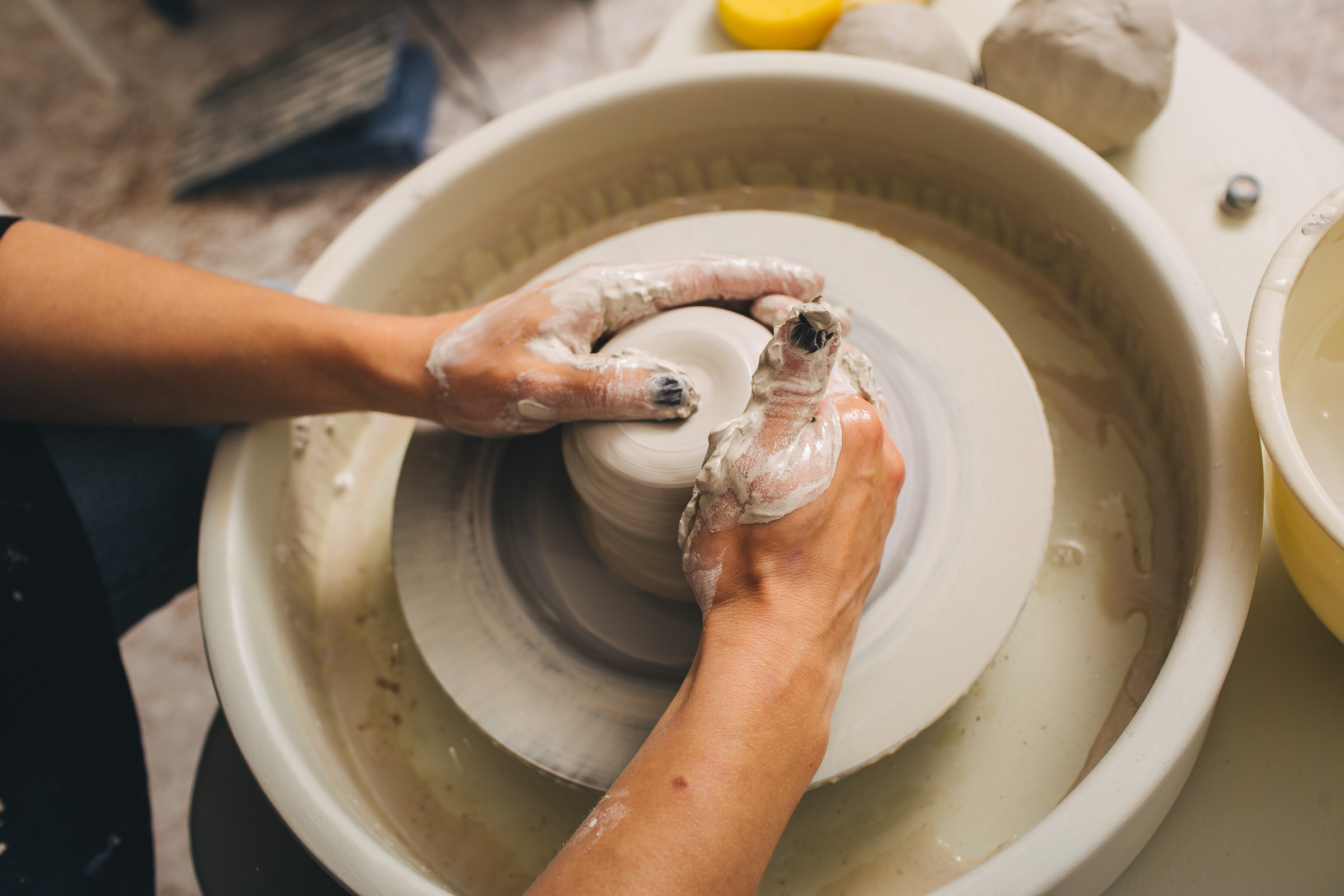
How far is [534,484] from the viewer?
122 centimetres

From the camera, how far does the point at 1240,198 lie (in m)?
1.31

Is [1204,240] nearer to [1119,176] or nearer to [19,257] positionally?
[1119,176]

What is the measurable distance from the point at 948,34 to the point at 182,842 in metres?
2.54

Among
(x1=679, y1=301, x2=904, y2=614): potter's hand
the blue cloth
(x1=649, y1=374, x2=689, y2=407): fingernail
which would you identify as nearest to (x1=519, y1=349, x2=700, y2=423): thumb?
(x1=649, y1=374, x2=689, y2=407): fingernail

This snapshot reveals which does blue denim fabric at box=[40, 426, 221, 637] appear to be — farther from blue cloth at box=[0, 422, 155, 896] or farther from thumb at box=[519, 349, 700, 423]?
thumb at box=[519, 349, 700, 423]

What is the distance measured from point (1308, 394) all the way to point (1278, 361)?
28 centimetres

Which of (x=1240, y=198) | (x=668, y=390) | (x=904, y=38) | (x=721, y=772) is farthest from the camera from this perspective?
(x=904, y=38)

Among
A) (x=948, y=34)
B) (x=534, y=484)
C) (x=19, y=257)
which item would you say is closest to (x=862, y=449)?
(x=534, y=484)

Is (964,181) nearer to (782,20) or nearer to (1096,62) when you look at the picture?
(1096,62)

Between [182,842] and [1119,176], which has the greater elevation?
[1119,176]

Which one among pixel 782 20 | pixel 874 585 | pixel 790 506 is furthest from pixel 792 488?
pixel 782 20

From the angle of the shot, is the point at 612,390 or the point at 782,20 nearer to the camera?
the point at 612,390

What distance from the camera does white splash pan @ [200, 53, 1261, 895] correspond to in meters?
0.86

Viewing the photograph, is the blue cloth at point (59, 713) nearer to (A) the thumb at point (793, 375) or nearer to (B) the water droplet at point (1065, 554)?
(A) the thumb at point (793, 375)
